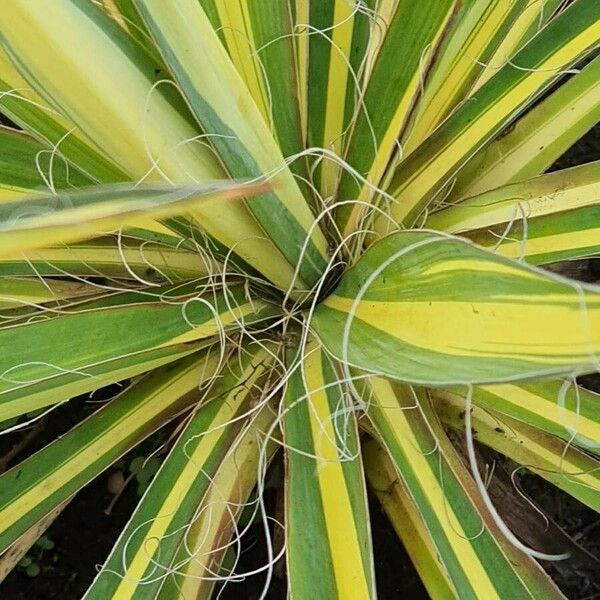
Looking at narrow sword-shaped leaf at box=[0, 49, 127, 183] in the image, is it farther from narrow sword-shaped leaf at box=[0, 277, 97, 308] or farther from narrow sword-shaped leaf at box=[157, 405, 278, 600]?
narrow sword-shaped leaf at box=[157, 405, 278, 600]

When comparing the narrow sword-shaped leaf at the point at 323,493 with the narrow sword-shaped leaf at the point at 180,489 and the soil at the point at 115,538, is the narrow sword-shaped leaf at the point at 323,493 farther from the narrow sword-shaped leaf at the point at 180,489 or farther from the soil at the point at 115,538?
the soil at the point at 115,538

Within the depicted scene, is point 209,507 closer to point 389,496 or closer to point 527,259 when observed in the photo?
point 389,496

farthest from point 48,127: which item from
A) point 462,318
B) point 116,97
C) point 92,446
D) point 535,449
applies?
point 535,449

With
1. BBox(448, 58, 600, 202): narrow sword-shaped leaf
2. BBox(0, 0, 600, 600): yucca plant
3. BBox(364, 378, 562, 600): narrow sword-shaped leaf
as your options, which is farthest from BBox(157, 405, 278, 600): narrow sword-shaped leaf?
BBox(448, 58, 600, 202): narrow sword-shaped leaf

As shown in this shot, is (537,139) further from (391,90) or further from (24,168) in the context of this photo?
(24,168)

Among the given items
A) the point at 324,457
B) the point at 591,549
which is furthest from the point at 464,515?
the point at 591,549

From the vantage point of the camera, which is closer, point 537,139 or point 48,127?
point 48,127

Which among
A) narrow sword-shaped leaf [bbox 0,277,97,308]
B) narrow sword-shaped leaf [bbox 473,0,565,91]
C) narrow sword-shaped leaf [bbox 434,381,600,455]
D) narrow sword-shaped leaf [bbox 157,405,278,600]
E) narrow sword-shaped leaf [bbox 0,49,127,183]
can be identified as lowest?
narrow sword-shaped leaf [bbox 157,405,278,600]
